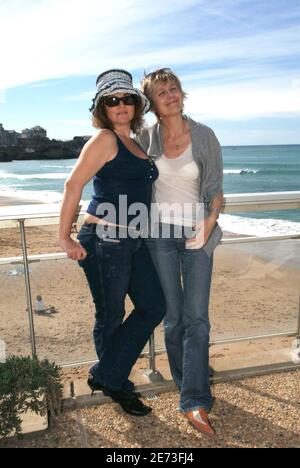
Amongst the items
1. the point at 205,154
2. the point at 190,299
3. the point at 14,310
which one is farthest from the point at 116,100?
the point at 14,310

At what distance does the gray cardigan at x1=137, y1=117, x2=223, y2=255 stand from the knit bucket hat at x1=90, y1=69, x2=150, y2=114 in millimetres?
190

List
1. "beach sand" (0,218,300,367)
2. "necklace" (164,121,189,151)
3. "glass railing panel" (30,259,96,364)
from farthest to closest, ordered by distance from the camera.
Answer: "beach sand" (0,218,300,367), "glass railing panel" (30,259,96,364), "necklace" (164,121,189,151)

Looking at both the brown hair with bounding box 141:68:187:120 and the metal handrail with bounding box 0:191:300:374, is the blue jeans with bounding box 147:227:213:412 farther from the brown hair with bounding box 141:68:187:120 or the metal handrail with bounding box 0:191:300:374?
the brown hair with bounding box 141:68:187:120

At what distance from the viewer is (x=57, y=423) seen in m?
2.66

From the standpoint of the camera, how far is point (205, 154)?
252cm

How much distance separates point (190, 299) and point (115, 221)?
62cm

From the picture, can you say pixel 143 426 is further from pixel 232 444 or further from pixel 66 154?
pixel 66 154

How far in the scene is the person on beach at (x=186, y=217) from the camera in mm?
2537

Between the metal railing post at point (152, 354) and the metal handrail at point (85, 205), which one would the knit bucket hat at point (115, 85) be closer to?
the metal handrail at point (85, 205)

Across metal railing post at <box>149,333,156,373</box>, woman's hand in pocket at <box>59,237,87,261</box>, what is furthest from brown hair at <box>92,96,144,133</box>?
metal railing post at <box>149,333,156,373</box>

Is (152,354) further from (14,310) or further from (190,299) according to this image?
(14,310)

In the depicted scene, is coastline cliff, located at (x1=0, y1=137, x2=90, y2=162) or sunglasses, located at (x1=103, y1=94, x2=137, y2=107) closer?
sunglasses, located at (x1=103, y1=94, x2=137, y2=107)

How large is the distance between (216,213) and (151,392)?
3.95 feet

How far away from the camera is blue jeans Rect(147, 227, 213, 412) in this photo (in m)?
2.62
